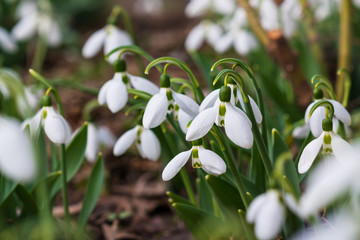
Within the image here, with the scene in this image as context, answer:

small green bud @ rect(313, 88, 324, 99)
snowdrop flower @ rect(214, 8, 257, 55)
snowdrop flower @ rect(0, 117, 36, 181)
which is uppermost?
snowdrop flower @ rect(214, 8, 257, 55)

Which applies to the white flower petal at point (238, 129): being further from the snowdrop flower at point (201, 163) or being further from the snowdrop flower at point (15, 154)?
the snowdrop flower at point (15, 154)

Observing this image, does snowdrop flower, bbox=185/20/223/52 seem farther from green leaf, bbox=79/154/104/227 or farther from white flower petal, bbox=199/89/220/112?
white flower petal, bbox=199/89/220/112

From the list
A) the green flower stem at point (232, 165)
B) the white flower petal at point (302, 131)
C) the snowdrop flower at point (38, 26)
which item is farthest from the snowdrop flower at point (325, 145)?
the snowdrop flower at point (38, 26)

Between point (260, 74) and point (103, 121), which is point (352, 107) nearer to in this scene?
point (260, 74)

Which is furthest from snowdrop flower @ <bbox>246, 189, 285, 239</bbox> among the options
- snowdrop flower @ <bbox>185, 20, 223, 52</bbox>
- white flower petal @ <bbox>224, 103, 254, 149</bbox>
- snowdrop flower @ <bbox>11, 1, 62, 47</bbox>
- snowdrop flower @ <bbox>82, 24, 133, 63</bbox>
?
snowdrop flower @ <bbox>11, 1, 62, 47</bbox>

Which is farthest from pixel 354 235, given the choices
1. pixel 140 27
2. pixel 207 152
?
pixel 140 27
